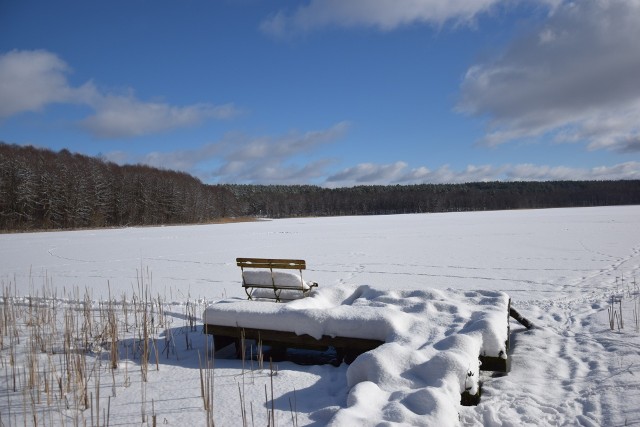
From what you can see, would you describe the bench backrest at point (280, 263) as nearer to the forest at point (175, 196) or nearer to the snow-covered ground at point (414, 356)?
the snow-covered ground at point (414, 356)

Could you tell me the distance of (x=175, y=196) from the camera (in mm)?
63562

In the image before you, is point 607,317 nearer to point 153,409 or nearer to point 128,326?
point 153,409

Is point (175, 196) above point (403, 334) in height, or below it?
above

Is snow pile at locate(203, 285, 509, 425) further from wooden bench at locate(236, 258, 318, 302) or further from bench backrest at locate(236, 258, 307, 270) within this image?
bench backrest at locate(236, 258, 307, 270)

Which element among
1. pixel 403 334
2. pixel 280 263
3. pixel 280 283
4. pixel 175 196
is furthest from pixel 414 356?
pixel 175 196

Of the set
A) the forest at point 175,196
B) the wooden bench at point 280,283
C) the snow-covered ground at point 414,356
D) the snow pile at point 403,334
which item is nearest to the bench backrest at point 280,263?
the wooden bench at point 280,283

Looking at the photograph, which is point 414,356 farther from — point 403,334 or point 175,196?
point 175,196

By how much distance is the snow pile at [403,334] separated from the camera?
2945 mm

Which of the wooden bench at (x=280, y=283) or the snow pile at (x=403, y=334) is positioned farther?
the wooden bench at (x=280, y=283)

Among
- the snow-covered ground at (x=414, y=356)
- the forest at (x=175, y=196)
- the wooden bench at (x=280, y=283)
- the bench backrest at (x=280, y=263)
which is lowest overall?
the snow-covered ground at (x=414, y=356)

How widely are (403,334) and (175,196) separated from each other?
210 ft

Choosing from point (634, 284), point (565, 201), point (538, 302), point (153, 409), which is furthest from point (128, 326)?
point (565, 201)

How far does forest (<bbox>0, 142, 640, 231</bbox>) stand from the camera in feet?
156

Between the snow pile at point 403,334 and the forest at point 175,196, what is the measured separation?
1930 inches
